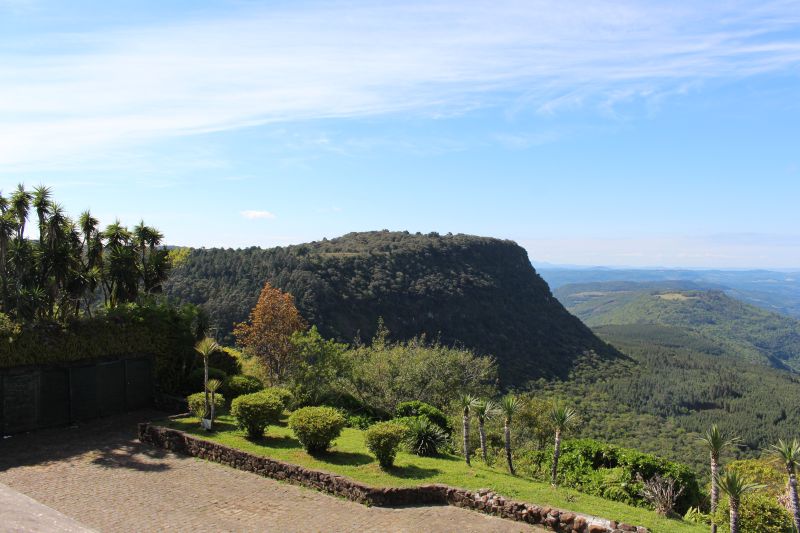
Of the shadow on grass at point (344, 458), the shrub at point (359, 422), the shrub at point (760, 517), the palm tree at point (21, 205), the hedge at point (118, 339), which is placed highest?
the palm tree at point (21, 205)

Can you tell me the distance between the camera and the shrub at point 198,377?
62.1 ft

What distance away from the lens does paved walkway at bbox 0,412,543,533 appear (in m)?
9.99

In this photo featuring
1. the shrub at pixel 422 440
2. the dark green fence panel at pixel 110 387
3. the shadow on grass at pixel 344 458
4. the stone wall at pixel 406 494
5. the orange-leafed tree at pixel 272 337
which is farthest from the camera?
the orange-leafed tree at pixel 272 337

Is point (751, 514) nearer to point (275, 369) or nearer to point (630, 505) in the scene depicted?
point (630, 505)

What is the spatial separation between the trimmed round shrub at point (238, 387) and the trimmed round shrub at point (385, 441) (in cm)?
716

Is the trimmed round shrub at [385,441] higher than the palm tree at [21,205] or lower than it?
lower

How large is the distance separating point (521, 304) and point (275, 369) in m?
48.7

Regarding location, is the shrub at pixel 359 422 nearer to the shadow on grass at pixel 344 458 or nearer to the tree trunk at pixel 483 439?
the shadow on grass at pixel 344 458

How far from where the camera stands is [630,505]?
40.2 feet

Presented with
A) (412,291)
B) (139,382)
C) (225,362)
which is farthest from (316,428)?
(412,291)

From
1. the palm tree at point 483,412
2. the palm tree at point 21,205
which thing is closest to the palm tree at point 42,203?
the palm tree at point 21,205

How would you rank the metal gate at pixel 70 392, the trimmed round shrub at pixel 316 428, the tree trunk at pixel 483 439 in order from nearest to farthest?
the trimmed round shrub at pixel 316 428
the tree trunk at pixel 483 439
the metal gate at pixel 70 392

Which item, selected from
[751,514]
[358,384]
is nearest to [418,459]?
[751,514]

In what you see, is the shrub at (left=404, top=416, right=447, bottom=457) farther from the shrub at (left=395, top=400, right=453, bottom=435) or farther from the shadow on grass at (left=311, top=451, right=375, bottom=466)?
the shrub at (left=395, top=400, right=453, bottom=435)
